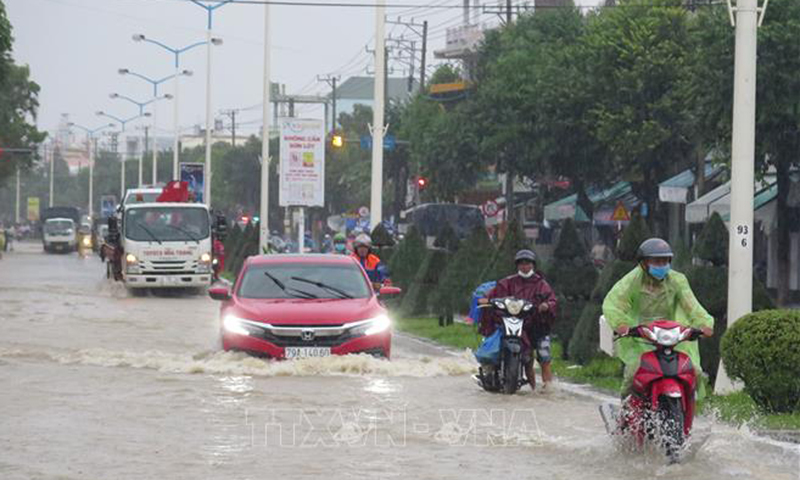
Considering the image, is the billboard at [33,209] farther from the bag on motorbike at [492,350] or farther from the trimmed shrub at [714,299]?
the bag on motorbike at [492,350]

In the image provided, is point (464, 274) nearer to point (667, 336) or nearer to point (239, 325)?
point (239, 325)

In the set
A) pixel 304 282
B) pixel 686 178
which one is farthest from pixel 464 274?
pixel 686 178

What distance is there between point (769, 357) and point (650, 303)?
9.01 ft

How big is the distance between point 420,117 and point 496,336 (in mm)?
62959

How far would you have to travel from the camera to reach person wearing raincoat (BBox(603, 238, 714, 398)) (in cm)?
1166

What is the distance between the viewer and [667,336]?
36.8ft

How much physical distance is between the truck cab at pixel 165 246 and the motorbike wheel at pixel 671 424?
29211 mm

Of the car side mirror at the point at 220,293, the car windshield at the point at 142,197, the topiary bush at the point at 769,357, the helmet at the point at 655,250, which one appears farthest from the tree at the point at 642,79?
the helmet at the point at 655,250

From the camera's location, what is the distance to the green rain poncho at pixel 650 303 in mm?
11781

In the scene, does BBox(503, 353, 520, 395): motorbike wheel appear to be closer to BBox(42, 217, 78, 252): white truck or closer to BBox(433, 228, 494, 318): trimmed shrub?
BBox(433, 228, 494, 318): trimmed shrub

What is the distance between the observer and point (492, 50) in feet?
228

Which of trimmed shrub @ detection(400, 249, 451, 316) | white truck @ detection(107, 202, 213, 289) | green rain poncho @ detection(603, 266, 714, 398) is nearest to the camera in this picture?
green rain poncho @ detection(603, 266, 714, 398)

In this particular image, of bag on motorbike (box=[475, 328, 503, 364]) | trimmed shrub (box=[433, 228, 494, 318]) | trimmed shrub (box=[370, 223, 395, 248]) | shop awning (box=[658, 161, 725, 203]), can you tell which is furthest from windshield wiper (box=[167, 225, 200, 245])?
bag on motorbike (box=[475, 328, 503, 364])

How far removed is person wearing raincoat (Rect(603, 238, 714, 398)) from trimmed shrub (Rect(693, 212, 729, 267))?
5647 millimetres
